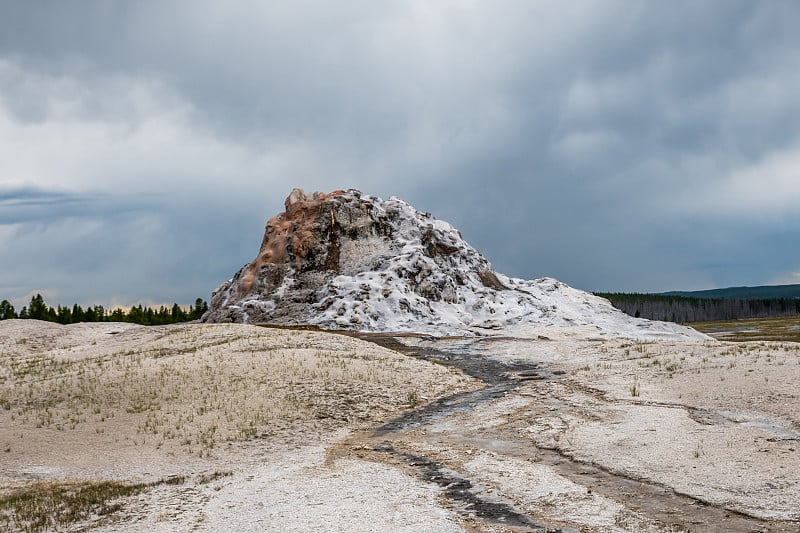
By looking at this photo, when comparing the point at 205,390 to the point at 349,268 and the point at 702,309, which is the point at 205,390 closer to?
the point at 349,268

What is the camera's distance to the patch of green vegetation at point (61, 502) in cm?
1435

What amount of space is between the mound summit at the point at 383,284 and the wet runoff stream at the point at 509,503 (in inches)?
1358

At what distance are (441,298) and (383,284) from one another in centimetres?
727

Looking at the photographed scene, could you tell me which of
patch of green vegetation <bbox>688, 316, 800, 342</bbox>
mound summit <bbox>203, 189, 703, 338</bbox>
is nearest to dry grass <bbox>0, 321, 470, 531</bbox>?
mound summit <bbox>203, 189, 703, 338</bbox>

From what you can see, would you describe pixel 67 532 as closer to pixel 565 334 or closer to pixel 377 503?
pixel 377 503

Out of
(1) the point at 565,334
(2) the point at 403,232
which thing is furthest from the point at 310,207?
(1) the point at 565,334

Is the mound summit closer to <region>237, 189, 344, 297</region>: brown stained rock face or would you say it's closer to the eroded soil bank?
<region>237, 189, 344, 297</region>: brown stained rock face

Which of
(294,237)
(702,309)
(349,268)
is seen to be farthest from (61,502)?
(702,309)

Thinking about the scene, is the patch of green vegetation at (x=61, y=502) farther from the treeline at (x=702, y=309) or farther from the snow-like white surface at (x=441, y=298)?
the treeline at (x=702, y=309)

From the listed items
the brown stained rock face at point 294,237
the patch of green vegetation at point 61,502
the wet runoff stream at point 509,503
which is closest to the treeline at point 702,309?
the brown stained rock face at point 294,237

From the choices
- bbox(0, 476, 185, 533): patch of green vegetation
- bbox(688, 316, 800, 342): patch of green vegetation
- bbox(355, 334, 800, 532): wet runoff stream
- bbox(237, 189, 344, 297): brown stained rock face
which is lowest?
bbox(0, 476, 185, 533): patch of green vegetation

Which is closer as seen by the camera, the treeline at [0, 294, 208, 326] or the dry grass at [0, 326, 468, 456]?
the dry grass at [0, 326, 468, 456]

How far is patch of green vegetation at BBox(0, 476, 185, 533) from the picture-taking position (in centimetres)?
1435

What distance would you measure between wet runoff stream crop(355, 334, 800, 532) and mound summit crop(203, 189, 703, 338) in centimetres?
3449
